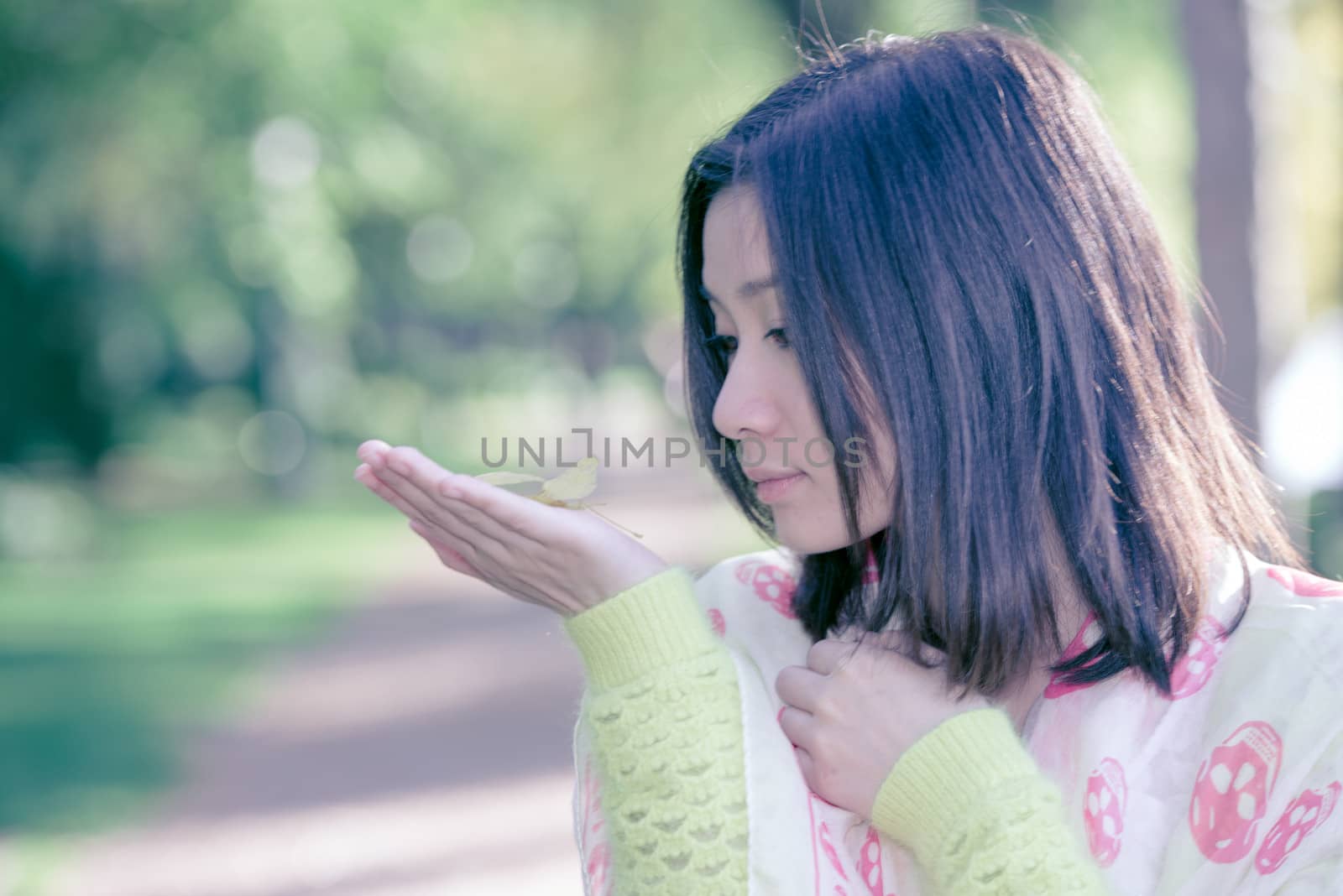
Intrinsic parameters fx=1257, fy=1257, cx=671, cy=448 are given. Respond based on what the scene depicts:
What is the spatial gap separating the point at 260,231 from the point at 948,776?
12.3m

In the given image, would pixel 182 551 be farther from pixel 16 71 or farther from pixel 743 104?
pixel 743 104

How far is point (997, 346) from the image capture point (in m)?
1.55

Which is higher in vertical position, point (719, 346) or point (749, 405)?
point (719, 346)

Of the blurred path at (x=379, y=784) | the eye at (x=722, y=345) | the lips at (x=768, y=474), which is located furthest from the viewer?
the blurred path at (x=379, y=784)

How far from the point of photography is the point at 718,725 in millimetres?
1473

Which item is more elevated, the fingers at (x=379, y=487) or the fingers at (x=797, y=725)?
the fingers at (x=379, y=487)

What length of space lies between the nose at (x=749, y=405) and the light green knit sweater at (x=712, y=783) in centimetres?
24

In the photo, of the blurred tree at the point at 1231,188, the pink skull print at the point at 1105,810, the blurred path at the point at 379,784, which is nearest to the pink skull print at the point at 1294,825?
the pink skull print at the point at 1105,810

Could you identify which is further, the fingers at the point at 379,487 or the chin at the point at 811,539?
the chin at the point at 811,539

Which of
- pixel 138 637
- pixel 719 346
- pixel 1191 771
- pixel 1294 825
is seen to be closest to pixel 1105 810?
pixel 1191 771

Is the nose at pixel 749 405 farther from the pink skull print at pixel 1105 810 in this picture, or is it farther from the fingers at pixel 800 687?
the pink skull print at pixel 1105 810

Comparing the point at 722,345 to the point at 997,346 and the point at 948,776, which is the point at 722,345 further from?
the point at 948,776

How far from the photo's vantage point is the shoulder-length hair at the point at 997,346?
5.04 ft

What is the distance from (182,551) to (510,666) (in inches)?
266
